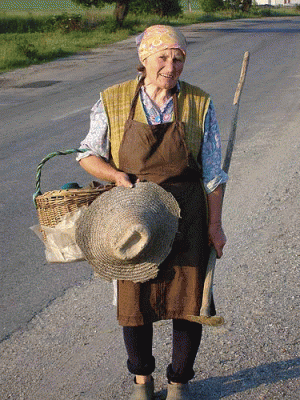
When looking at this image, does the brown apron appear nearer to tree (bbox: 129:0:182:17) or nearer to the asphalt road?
the asphalt road

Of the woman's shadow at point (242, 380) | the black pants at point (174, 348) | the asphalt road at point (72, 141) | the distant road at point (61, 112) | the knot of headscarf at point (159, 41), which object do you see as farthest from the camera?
the distant road at point (61, 112)

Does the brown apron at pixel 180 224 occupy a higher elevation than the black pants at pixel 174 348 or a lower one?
higher

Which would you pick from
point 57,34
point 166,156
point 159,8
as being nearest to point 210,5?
Answer: point 159,8

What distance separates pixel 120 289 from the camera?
325cm

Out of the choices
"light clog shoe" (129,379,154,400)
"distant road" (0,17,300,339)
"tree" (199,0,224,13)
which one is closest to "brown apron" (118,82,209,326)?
"light clog shoe" (129,379,154,400)

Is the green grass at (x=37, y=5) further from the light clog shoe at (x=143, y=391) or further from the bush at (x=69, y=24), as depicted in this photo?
the light clog shoe at (x=143, y=391)

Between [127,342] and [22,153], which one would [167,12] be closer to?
[22,153]

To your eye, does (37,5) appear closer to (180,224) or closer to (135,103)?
(135,103)

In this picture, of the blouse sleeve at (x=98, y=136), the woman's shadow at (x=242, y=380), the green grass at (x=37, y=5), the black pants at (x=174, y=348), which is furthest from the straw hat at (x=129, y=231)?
the green grass at (x=37, y=5)

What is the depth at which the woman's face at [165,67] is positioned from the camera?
3123mm

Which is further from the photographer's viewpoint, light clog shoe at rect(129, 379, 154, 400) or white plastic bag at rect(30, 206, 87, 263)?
light clog shoe at rect(129, 379, 154, 400)

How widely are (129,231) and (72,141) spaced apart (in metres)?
7.32

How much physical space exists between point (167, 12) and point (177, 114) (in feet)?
140

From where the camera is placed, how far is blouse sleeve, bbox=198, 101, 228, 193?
3232 mm
